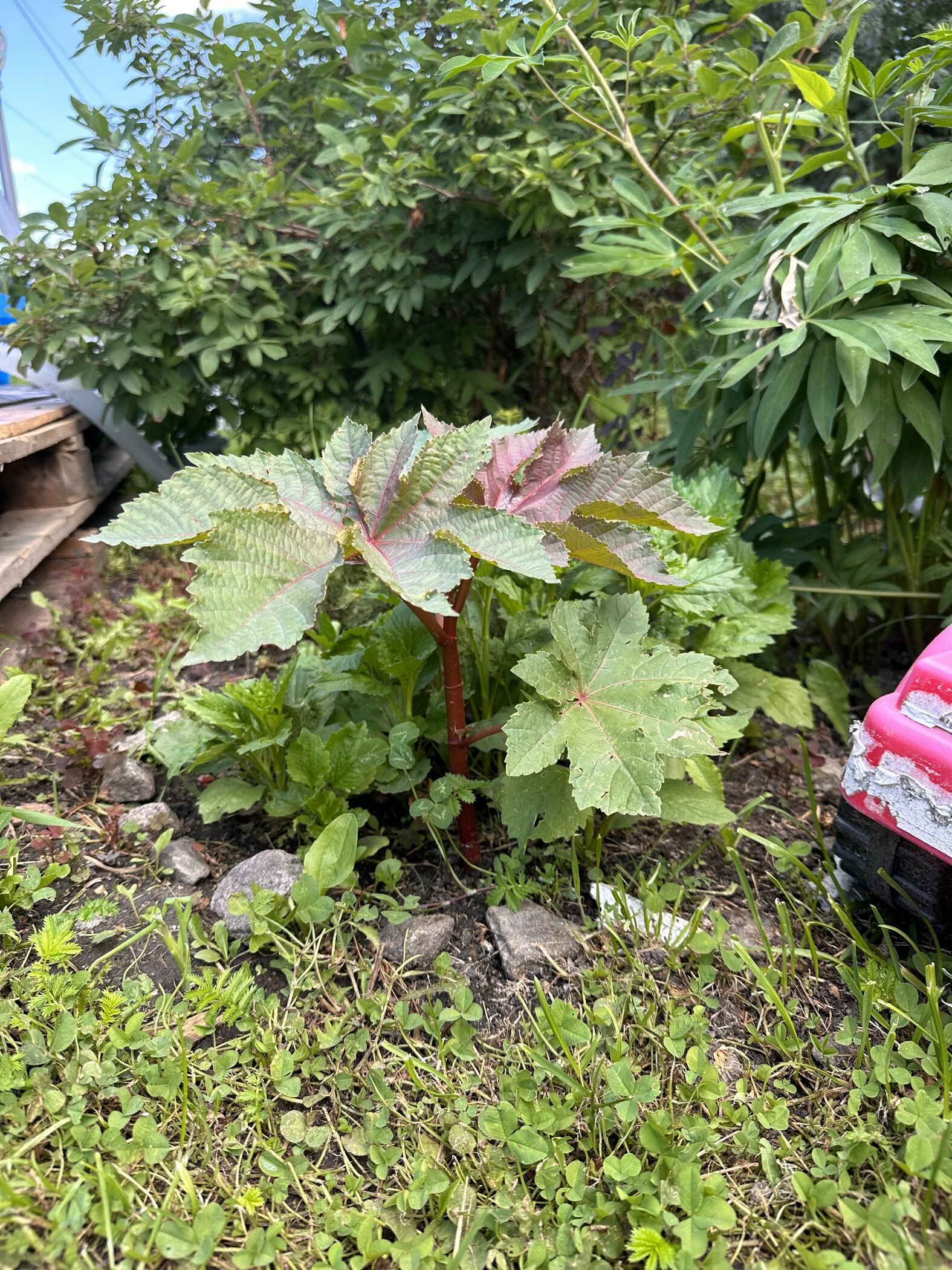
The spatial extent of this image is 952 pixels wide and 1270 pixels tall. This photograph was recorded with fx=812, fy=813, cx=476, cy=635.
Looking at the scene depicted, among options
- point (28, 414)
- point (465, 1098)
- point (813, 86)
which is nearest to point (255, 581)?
point (465, 1098)

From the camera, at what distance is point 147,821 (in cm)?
167

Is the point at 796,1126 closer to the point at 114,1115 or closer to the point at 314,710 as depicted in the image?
the point at 114,1115

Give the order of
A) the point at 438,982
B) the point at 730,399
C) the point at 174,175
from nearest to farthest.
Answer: the point at 438,982 → the point at 730,399 → the point at 174,175

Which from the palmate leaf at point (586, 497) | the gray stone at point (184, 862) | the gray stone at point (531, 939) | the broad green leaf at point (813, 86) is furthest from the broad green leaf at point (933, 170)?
the gray stone at point (184, 862)

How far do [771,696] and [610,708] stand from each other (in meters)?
0.74

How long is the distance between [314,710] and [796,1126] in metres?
1.17

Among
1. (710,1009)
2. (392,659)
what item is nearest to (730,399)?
(392,659)

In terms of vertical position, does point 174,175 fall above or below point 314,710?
above

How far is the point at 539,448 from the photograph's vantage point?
1.47 metres

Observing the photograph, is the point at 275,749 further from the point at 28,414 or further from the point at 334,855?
the point at 28,414

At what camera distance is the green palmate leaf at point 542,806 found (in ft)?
4.60

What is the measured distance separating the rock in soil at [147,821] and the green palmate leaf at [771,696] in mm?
1280

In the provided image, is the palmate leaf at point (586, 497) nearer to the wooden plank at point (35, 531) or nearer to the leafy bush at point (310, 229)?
the leafy bush at point (310, 229)

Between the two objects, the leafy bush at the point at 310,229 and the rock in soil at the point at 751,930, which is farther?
the leafy bush at the point at 310,229
